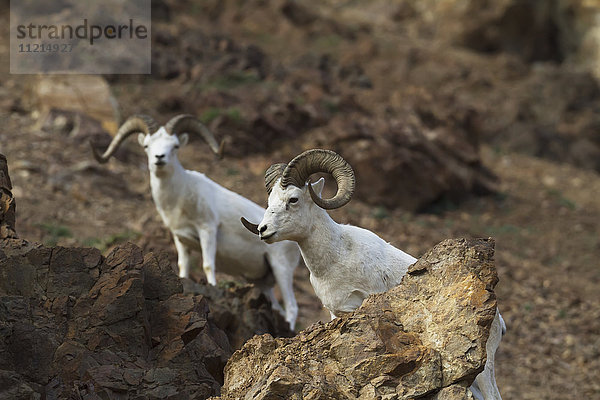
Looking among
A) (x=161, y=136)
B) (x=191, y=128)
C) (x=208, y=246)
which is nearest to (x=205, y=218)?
(x=208, y=246)

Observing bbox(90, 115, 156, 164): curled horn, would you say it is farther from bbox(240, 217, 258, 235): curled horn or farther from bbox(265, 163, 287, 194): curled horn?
bbox(240, 217, 258, 235): curled horn

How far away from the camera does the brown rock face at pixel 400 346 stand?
18.8 feet

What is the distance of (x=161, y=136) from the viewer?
1102cm

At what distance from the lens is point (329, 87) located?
2631cm

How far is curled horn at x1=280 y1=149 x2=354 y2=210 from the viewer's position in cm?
724

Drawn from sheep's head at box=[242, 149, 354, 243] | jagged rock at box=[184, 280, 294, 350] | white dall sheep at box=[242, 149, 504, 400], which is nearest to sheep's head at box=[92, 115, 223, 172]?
jagged rock at box=[184, 280, 294, 350]

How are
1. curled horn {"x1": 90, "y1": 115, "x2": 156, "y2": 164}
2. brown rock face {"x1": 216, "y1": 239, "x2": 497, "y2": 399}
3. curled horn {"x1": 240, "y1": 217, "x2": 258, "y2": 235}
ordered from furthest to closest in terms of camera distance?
1. curled horn {"x1": 90, "y1": 115, "x2": 156, "y2": 164}
2. curled horn {"x1": 240, "y1": 217, "x2": 258, "y2": 235}
3. brown rock face {"x1": 216, "y1": 239, "x2": 497, "y2": 399}

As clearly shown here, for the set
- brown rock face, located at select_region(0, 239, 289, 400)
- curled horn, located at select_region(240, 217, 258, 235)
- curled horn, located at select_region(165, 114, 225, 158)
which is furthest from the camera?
curled horn, located at select_region(165, 114, 225, 158)

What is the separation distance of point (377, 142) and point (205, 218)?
10389mm

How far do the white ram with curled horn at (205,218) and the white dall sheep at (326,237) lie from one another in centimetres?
350

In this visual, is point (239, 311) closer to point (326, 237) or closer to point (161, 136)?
point (326, 237)

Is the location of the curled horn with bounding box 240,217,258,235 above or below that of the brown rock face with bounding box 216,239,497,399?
above

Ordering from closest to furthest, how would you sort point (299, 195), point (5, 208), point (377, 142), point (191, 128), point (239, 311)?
point (299, 195) < point (5, 208) < point (239, 311) < point (191, 128) < point (377, 142)

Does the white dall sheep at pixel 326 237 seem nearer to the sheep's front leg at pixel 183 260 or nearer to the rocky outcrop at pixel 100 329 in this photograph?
the rocky outcrop at pixel 100 329
